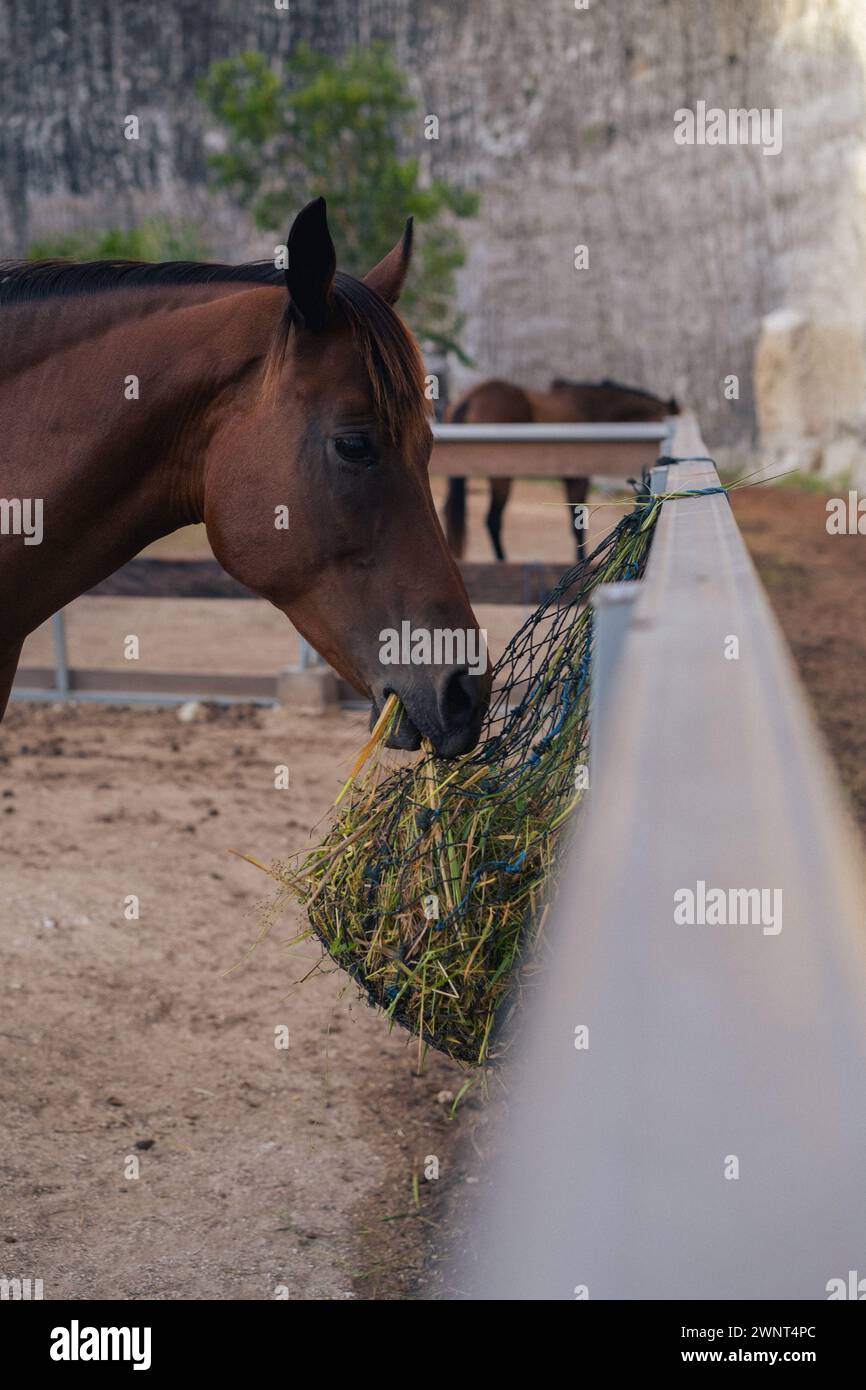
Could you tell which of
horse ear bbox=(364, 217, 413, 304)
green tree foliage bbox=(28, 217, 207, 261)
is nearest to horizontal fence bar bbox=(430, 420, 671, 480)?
horse ear bbox=(364, 217, 413, 304)

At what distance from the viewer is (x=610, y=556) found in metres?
1.98

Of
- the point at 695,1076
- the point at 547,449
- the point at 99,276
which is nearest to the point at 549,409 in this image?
the point at 547,449

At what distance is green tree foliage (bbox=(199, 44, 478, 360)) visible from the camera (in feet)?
47.3

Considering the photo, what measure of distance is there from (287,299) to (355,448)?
0.32 meters

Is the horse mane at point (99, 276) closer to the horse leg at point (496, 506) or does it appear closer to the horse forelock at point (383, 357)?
the horse forelock at point (383, 357)

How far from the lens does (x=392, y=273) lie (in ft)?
7.47

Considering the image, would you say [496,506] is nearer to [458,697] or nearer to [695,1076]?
[458,697]

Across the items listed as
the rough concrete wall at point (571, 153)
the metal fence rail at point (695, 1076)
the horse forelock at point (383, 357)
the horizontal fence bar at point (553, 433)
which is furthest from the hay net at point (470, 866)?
the rough concrete wall at point (571, 153)

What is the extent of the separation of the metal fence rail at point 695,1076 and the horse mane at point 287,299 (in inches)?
54.7

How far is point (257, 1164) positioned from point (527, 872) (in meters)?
0.96

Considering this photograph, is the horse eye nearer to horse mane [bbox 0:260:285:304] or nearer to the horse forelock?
the horse forelock

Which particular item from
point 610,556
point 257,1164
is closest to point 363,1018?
point 257,1164

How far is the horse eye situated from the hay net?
1.30 ft

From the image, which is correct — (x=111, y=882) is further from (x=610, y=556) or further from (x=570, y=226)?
(x=570, y=226)
